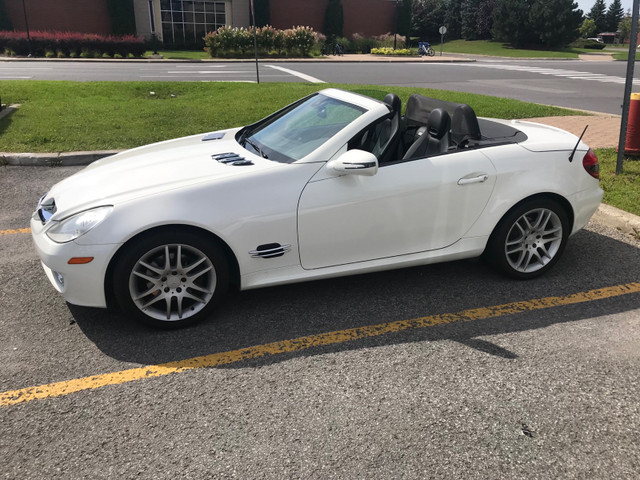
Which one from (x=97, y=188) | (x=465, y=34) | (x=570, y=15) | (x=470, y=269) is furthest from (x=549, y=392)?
(x=465, y=34)

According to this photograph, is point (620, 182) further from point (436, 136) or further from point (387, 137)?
point (387, 137)

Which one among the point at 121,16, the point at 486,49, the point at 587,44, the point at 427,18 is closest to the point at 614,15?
the point at 587,44

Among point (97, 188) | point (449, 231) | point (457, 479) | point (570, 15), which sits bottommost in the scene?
point (457, 479)

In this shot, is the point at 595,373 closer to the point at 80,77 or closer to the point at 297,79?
the point at 297,79

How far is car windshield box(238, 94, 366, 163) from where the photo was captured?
3.88 meters

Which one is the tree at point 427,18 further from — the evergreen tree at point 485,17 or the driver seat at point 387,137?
the driver seat at point 387,137

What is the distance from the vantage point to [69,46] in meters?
30.8

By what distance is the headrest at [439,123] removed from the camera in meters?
4.05

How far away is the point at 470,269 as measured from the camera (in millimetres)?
4504

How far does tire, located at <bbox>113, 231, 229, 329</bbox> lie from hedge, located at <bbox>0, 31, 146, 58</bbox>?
103ft

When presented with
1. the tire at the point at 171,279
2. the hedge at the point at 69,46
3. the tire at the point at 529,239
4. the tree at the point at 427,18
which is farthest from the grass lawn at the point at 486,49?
the tire at the point at 171,279

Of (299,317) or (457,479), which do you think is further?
(299,317)

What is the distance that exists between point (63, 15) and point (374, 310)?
1659 inches

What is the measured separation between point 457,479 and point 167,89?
12.0m
